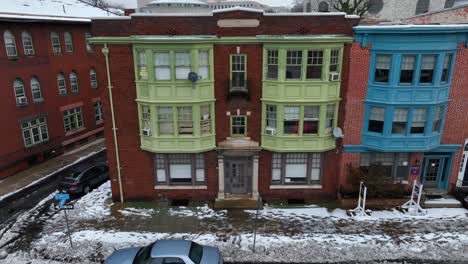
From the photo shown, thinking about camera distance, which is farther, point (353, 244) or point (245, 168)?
point (245, 168)

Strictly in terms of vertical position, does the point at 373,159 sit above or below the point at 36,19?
below

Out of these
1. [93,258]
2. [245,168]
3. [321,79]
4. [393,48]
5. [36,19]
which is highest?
[36,19]

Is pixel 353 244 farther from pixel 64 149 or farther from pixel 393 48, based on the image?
Result: pixel 64 149

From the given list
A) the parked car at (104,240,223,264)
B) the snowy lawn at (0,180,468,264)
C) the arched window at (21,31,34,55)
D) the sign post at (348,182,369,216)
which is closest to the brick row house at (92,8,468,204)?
the sign post at (348,182,369,216)

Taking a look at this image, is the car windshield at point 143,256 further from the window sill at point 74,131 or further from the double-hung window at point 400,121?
the window sill at point 74,131

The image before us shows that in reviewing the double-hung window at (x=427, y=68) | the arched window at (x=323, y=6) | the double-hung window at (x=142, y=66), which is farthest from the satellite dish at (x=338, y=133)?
the arched window at (x=323, y=6)

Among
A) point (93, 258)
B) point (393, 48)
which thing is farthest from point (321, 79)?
point (93, 258)

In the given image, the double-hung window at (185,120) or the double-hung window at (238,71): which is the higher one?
the double-hung window at (238,71)

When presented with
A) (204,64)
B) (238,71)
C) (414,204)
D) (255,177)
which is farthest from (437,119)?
(204,64)
